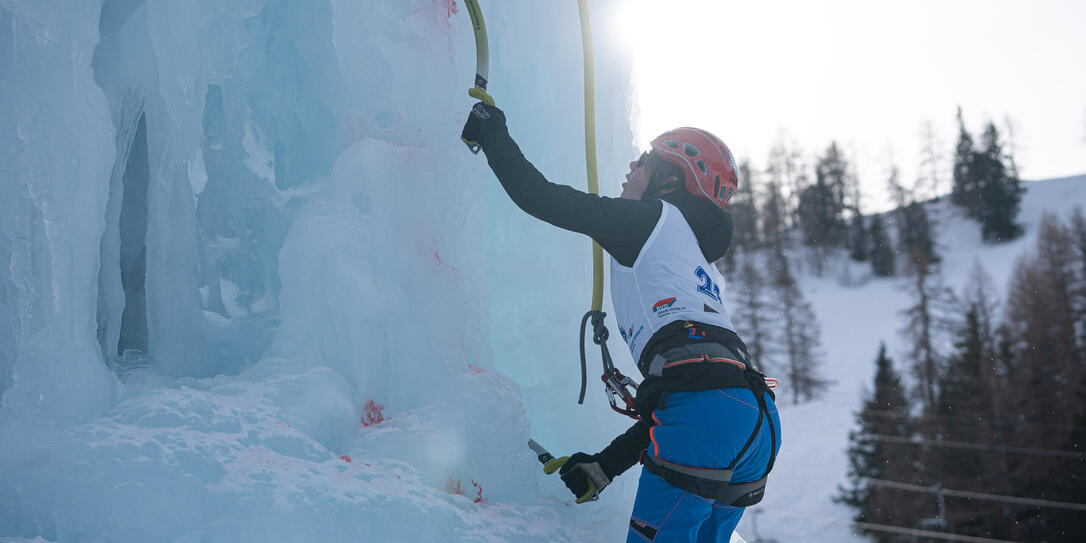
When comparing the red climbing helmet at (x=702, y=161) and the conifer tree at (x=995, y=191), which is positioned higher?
the conifer tree at (x=995, y=191)

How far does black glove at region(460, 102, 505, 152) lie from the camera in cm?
223

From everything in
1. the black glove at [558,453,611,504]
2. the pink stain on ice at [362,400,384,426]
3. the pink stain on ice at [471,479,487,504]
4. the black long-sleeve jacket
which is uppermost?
the black long-sleeve jacket

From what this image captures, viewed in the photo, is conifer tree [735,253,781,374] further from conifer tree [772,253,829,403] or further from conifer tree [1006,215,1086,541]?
conifer tree [1006,215,1086,541]

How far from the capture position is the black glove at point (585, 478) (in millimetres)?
2283

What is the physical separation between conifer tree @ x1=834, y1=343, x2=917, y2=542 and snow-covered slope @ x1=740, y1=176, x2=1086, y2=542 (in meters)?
0.54

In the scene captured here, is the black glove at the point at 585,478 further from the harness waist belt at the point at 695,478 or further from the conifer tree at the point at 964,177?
the conifer tree at the point at 964,177

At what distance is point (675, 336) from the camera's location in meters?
1.92

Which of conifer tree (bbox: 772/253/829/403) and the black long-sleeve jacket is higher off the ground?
the black long-sleeve jacket

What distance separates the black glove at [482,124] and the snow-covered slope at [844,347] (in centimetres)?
1380

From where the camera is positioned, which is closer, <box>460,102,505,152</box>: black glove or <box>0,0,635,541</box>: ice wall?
<box>0,0,635,541</box>: ice wall

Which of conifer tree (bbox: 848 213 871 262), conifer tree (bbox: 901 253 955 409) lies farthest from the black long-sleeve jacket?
conifer tree (bbox: 848 213 871 262)

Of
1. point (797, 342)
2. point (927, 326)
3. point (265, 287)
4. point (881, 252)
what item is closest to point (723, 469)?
point (265, 287)

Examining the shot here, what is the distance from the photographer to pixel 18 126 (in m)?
1.81

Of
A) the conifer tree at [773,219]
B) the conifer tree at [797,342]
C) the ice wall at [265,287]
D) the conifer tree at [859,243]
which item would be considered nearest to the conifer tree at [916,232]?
the conifer tree at [859,243]
